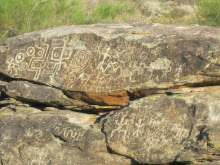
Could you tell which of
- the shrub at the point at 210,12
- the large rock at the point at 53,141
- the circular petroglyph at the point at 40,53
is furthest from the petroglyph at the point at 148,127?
the shrub at the point at 210,12

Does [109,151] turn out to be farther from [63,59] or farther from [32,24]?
[32,24]

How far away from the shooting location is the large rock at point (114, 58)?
439 cm

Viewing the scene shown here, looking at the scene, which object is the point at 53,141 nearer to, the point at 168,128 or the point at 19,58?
the point at 19,58

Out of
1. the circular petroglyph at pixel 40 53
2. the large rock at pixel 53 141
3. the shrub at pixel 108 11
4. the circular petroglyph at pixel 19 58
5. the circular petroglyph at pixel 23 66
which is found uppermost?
the circular petroglyph at pixel 40 53

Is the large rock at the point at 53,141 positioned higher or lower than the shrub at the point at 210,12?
lower

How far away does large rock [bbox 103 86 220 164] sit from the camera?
4.03 metres

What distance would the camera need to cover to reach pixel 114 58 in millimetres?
4727

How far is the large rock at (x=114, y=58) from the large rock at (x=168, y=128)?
237mm

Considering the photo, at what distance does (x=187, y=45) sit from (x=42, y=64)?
192 cm

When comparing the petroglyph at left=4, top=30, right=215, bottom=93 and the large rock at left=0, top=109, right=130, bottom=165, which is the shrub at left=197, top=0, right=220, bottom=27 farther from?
the large rock at left=0, top=109, right=130, bottom=165

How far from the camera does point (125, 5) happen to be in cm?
1181

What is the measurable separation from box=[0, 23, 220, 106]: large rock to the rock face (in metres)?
0.01

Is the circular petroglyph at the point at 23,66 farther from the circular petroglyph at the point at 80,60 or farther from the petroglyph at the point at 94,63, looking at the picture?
the circular petroglyph at the point at 80,60

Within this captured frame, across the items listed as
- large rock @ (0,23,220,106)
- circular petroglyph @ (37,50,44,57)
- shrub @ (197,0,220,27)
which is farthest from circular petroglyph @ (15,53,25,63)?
shrub @ (197,0,220,27)
